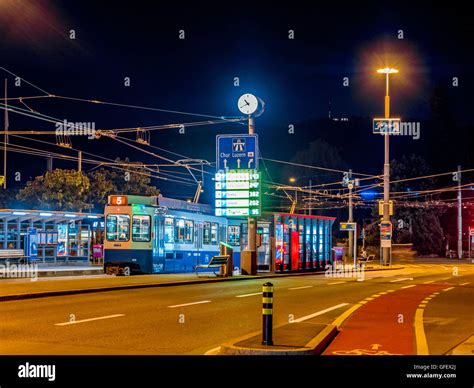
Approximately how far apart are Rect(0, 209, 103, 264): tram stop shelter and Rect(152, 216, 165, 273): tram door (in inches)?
230

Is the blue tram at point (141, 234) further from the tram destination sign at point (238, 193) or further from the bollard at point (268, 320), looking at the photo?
the bollard at point (268, 320)

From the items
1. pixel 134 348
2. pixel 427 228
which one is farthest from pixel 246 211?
pixel 427 228

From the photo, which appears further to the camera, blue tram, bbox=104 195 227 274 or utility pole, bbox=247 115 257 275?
utility pole, bbox=247 115 257 275

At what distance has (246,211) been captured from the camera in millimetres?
32500

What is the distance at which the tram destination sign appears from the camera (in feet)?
107

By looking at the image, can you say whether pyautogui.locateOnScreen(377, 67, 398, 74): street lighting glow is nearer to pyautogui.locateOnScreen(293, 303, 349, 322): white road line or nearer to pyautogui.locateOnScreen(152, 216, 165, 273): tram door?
pyautogui.locateOnScreen(152, 216, 165, 273): tram door

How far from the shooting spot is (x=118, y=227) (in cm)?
3219

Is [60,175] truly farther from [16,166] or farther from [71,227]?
[16,166]

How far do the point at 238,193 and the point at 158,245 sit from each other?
14.5 feet

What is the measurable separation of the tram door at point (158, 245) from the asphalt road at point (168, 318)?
816cm

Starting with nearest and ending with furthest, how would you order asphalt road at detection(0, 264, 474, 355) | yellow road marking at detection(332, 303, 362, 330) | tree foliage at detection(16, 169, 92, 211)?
asphalt road at detection(0, 264, 474, 355)
yellow road marking at detection(332, 303, 362, 330)
tree foliage at detection(16, 169, 92, 211)

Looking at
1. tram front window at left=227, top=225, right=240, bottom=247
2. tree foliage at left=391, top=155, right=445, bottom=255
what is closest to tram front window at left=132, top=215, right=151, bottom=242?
tram front window at left=227, top=225, right=240, bottom=247

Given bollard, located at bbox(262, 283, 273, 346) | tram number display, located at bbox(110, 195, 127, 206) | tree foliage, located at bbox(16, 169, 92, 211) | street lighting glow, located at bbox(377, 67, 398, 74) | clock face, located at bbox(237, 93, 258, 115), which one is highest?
street lighting glow, located at bbox(377, 67, 398, 74)

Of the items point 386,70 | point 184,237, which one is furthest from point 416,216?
point 184,237
